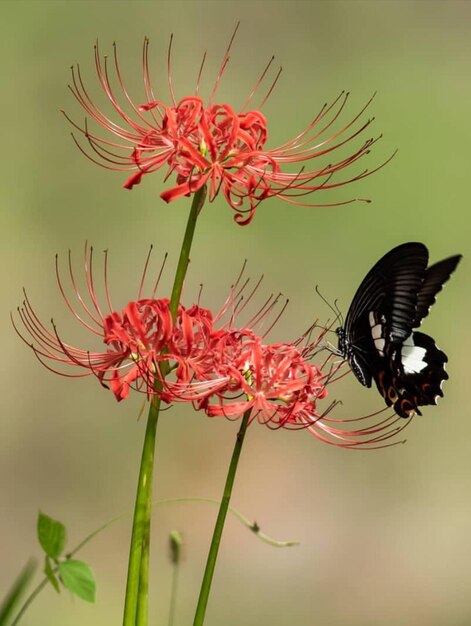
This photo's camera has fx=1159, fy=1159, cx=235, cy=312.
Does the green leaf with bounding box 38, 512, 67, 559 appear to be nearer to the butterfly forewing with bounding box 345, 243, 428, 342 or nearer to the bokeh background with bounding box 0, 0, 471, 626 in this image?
the butterfly forewing with bounding box 345, 243, 428, 342

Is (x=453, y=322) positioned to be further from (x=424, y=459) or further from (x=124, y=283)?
(x=124, y=283)

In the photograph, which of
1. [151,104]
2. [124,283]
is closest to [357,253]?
[124,283]

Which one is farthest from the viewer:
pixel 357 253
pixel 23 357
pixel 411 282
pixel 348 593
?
pixel 357 253

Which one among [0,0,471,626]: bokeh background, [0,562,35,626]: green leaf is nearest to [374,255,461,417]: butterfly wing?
[0,562,35,626]: green leaf

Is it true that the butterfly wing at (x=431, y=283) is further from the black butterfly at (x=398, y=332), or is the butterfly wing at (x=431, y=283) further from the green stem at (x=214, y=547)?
the green stem at (x=214, y=547)

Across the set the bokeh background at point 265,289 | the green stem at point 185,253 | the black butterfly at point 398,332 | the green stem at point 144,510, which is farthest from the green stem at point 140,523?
the bokeh background at point 265,289
